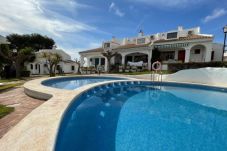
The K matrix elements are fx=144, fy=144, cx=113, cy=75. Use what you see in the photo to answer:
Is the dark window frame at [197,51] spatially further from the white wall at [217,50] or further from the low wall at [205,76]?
the low wall at [205,76]

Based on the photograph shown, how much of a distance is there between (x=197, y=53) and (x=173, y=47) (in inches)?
154

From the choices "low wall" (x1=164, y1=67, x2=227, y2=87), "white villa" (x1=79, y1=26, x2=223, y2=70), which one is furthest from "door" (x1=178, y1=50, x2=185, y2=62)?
"low wall" (x1=164, y1=67, x2=227, y2=87)

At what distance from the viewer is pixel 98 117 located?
5461 millimetres

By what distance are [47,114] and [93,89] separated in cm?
600

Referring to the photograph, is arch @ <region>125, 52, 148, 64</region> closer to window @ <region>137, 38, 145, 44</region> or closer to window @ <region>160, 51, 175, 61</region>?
window @ <region>160, 51, 175, 61</region>

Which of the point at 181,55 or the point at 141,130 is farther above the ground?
the point at 181,55

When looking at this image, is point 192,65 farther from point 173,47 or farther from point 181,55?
point 181,55

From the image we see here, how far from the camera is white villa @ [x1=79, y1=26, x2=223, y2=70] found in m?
20.9

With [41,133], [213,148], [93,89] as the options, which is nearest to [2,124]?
[41,133]

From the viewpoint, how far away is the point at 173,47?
23.2 m

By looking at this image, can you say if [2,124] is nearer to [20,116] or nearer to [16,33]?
[20,116]

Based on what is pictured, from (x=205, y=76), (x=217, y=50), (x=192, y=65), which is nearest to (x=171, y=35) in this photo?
(x=217, y=50)

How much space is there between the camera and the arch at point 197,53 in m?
22.3

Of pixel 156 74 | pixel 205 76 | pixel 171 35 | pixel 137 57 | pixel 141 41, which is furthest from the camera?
pixel 141 41
